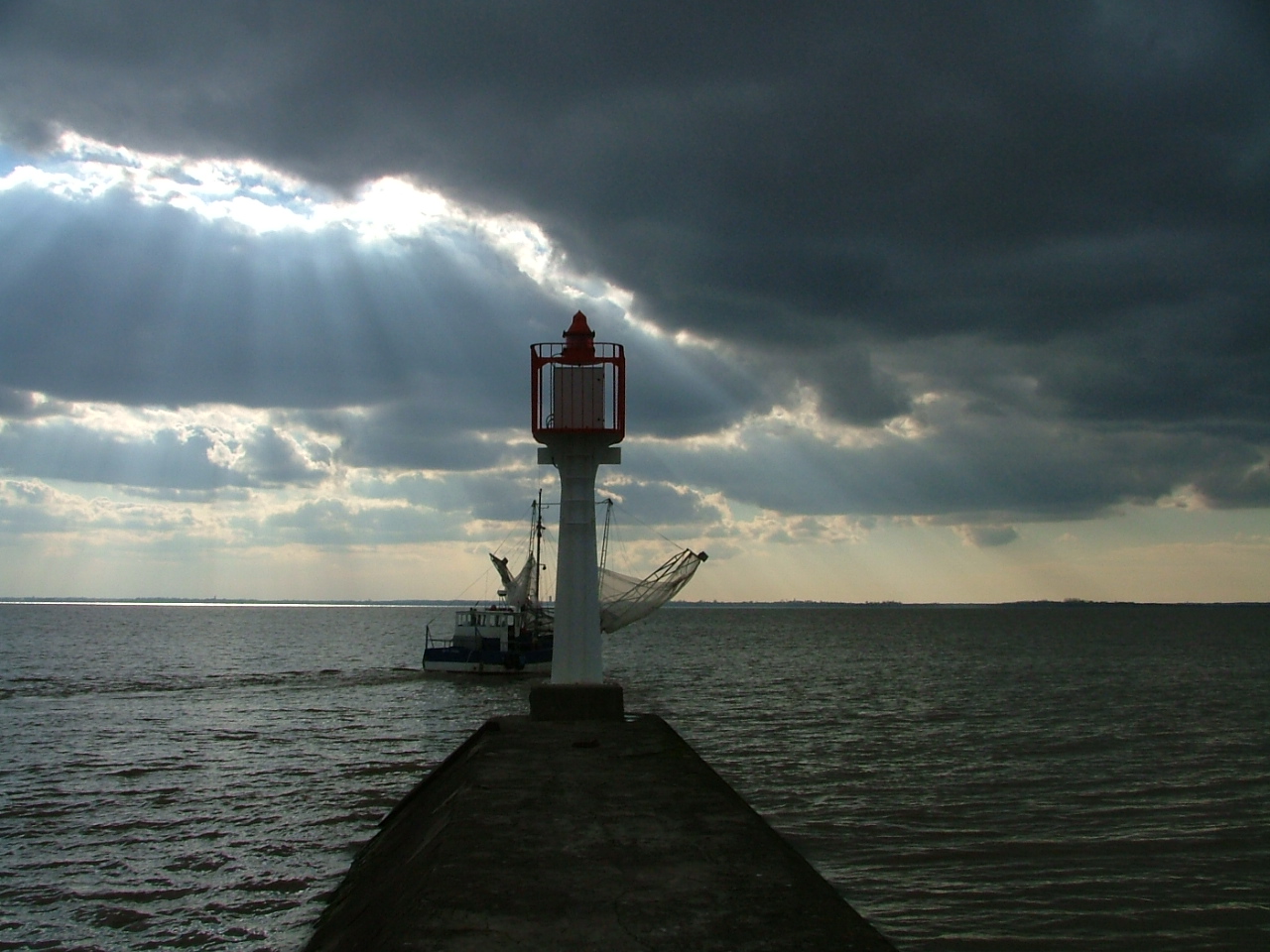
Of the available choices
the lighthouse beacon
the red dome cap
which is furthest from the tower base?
the red dome cap

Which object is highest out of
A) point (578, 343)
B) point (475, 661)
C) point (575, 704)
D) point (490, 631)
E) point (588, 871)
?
point (578, 343)

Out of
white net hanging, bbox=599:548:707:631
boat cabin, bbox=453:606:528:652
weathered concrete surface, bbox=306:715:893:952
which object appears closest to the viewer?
weathered concrete surface, bbox=306:715:893:952

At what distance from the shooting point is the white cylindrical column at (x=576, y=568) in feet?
52.4

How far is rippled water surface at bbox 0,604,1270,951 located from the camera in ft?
41.2

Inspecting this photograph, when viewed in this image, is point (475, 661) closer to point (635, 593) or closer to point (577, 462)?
point (635, 593)

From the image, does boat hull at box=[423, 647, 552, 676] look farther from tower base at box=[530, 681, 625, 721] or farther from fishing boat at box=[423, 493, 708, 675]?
tower base at box=[530, 681, 625, 721]

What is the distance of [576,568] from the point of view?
628 inches

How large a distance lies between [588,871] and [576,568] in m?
8.20

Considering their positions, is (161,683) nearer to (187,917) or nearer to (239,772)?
(239,772)

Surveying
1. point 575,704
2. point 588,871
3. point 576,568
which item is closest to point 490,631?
point 575,704

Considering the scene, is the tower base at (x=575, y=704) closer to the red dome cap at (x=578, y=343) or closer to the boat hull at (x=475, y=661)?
the red dome cap at (x=578, y=343)

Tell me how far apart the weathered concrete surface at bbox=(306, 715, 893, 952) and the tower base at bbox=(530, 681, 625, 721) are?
273cm

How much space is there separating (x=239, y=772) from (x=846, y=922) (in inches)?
796

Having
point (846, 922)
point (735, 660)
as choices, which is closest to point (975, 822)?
point (846, 922)
